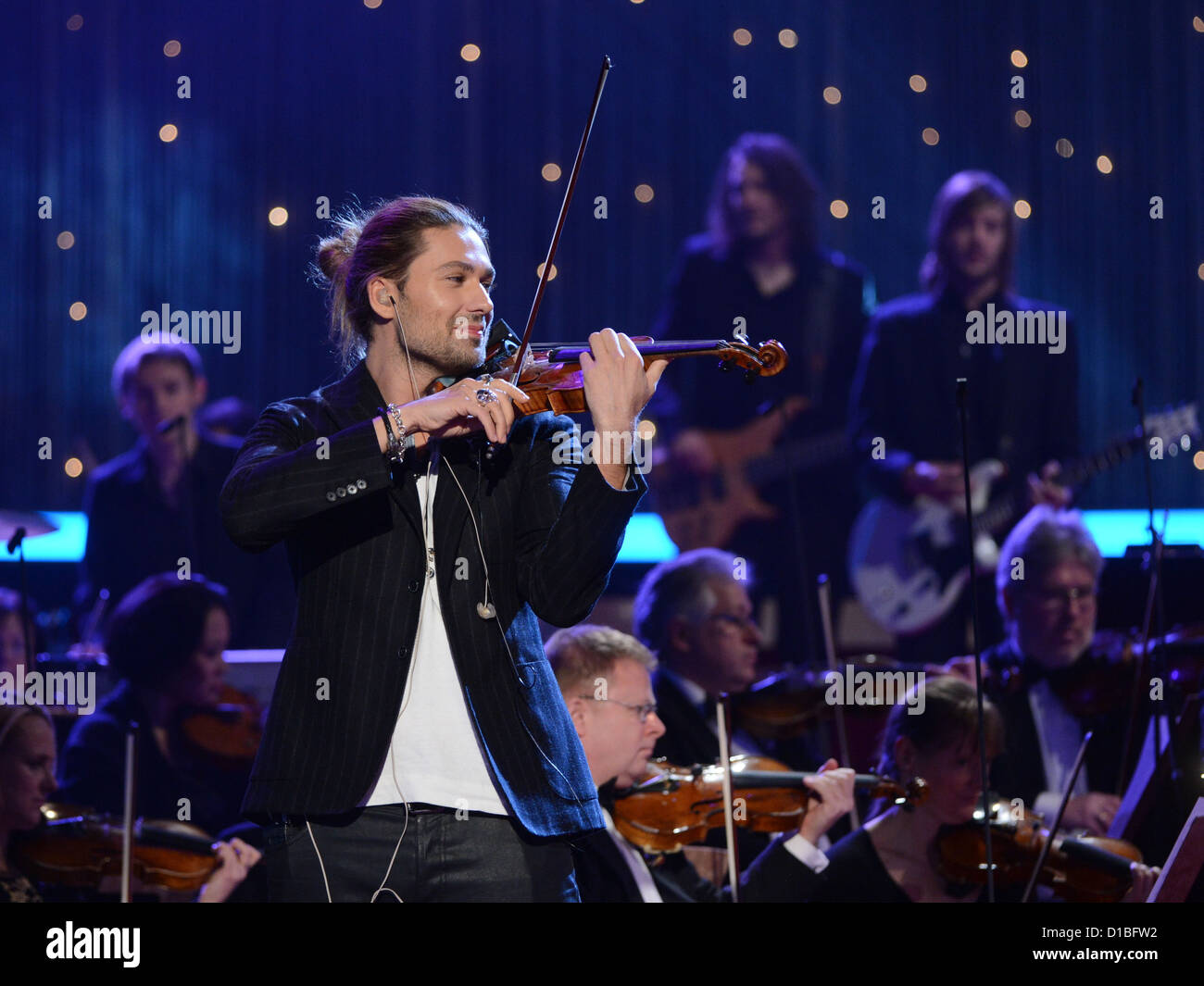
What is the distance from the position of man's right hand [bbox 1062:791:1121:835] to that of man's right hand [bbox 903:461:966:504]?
38.4 inches

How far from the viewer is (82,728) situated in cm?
345

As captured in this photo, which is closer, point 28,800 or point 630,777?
point 630,777

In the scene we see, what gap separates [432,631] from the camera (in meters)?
1.74

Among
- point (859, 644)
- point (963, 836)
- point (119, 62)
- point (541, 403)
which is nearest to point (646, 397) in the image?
point (541, 403)

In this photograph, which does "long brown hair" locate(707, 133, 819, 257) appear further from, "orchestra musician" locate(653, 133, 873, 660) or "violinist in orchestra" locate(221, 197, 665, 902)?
"violinist in orchestra" locate(221, 197, 665, 902)

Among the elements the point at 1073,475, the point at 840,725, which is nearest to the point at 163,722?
the point at 840,725

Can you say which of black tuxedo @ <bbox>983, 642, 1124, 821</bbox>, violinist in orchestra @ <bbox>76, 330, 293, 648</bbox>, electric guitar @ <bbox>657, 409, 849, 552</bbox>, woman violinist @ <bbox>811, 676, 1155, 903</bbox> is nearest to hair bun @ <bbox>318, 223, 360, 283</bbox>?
woman violinist @ <bbox>811, 676, 1155, 903</bbox>

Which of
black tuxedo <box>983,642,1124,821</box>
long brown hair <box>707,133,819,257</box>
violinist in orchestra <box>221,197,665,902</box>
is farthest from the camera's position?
long brown hair <box>707,133,819,257</box>

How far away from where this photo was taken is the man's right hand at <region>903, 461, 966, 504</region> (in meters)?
4.10

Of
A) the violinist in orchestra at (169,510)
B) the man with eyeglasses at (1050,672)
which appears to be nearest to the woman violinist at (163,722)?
the violinist in orchestra at (169,510)

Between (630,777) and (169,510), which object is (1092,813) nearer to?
(630,777)

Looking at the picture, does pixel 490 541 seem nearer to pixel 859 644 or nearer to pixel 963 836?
pixel 963 836

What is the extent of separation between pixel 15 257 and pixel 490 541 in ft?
9.91

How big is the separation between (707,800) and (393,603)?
1417 millimetres
